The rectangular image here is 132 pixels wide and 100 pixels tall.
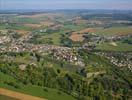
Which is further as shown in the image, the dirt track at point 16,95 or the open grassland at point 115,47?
the open grassland at point 115,47

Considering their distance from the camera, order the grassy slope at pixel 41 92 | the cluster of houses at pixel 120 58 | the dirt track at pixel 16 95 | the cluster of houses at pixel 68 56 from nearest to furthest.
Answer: the dirt track at pixel 16 95
the grassy slope at pixel 41 92
the cluster of houses at pixel 120 58
the cluster of houses at pixel 68 56

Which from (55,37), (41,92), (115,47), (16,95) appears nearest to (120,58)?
(115,47)

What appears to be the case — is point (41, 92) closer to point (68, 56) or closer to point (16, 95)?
point (16, 95)

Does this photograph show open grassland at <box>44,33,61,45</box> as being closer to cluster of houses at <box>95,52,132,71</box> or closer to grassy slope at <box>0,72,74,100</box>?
cluster of houses at <box>95,52,132,71</box>

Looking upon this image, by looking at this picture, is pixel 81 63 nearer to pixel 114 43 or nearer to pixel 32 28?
pixel 114 43

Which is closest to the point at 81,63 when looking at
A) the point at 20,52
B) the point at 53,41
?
the point at 20,52

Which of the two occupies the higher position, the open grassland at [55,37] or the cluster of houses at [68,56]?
the cluster of houses at [68,56]

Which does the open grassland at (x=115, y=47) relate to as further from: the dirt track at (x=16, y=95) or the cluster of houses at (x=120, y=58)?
the dirt track at (x=16, y=95)

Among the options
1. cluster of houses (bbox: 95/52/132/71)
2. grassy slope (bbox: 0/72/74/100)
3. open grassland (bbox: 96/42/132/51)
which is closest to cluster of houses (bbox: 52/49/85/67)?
cluster of houses (bbox: 95/52/132/71)

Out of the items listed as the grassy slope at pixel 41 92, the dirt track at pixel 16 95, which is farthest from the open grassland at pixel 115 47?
the dirt track at pixel 16 95

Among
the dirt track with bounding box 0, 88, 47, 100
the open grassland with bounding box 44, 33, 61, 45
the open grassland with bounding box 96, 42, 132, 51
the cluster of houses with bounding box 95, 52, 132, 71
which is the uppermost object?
the dirt track with bounding box 0, 88, 47, 100
